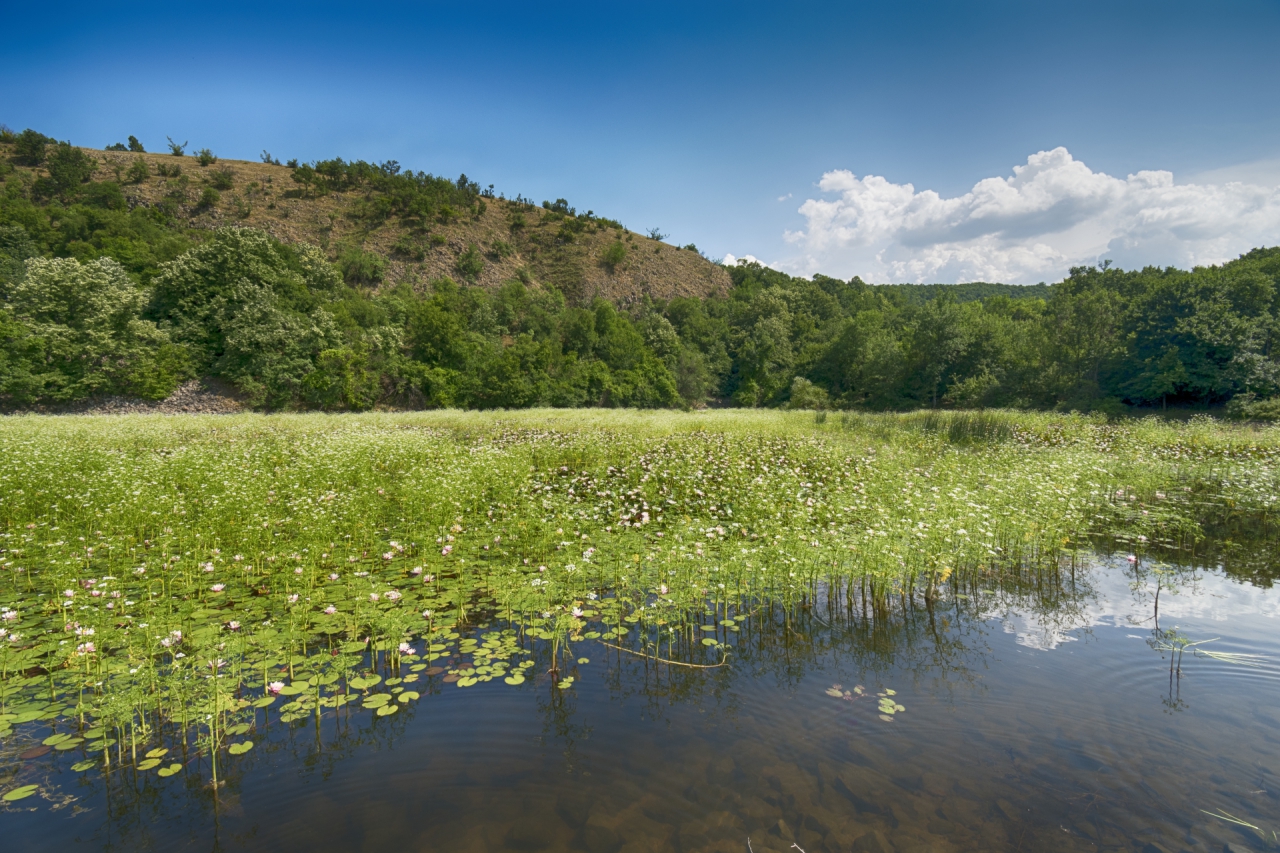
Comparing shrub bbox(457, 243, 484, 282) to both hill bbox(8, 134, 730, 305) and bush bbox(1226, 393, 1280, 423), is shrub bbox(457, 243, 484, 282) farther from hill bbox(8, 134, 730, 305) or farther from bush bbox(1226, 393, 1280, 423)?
bush bbox(1226, 393, 1280, 423)

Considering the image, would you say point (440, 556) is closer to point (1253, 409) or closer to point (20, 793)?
point (20, 793)

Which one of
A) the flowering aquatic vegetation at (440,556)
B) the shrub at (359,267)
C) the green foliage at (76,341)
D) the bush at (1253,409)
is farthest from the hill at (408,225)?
the bush at (1253,409)

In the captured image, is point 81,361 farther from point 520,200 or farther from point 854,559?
point 520,200

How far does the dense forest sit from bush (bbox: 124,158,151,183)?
1502 mm

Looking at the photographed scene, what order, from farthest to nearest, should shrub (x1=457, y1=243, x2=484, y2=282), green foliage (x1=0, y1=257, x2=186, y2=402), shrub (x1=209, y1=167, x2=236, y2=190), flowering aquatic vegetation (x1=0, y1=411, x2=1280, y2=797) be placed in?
1. shrub (x1=457, y1=243, x2=484, y2=282)
2. shrub (x1=209, y1=167, x2=236, y2=190)
3. green foliage (x1=0, y1=257, x2=186, y2=402)
4. flowering aquatic vegetation (x1=0, y1=411, x2=1280, y2=797)

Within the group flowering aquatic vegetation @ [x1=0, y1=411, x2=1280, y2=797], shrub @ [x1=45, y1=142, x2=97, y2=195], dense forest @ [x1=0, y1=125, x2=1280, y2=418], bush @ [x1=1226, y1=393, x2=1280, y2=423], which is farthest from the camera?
shrub @ [x1=45, y1=142, x2=97, y2=195]

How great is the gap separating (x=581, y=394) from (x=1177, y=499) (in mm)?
54163

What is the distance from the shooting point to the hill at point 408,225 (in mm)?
74312

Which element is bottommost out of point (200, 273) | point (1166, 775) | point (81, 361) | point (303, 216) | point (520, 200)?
point (1166, 775)

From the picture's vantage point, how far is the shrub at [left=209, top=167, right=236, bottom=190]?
7806 cm

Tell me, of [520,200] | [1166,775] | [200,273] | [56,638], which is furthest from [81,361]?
[520,200]

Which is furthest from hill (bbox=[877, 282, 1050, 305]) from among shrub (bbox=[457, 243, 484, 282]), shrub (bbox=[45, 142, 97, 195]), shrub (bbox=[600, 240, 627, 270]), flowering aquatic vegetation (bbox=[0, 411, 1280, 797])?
shrub (bbox=[45, 142, 97, 195])

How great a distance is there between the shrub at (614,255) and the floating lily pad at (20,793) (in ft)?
322

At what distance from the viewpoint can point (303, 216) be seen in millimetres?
79625
